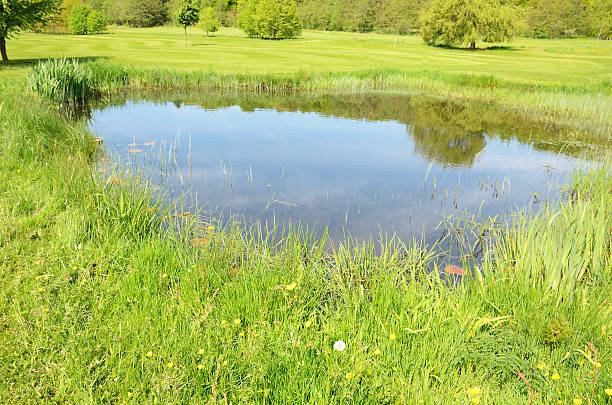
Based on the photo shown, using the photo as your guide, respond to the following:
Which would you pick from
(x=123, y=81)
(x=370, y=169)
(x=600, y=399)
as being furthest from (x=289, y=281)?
(x=123, y=81)

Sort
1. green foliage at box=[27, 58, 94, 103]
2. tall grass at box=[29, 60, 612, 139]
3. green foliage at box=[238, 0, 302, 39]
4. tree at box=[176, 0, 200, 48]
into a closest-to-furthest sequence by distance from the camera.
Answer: green foliage at box=[27, 58, 94, 103], tall grass at box=[29, 60, 612, 139], tree at box=[176, 0, 200, 48], green foliage at box=[238, 0, 302, 39]

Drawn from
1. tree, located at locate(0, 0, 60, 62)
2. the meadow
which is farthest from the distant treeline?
the meadow

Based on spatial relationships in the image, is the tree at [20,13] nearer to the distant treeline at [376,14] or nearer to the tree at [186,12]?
the tree at [186,12]

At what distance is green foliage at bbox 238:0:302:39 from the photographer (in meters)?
63.8

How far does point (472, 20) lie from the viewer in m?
46.4

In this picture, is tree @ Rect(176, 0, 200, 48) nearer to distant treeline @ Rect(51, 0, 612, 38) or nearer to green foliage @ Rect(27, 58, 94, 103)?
green foliage @ Rect(27, 58, 94, 103)

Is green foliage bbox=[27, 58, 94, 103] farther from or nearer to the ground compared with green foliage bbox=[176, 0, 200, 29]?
nearer to the ground

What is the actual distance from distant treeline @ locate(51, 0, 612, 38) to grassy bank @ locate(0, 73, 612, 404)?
254ft

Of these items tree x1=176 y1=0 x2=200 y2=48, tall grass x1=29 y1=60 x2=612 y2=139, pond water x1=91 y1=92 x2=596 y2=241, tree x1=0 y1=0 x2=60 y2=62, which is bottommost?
pond water x1=91 y1=92 x2=596 y2=241

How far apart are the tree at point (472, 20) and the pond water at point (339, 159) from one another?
3594 centimetres

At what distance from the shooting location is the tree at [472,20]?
4603cm

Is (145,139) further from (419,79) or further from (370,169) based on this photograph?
(419,79)

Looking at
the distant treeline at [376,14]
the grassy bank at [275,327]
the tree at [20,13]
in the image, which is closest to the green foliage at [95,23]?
the distant treeline at [376,14]

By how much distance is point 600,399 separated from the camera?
2.40 meters
